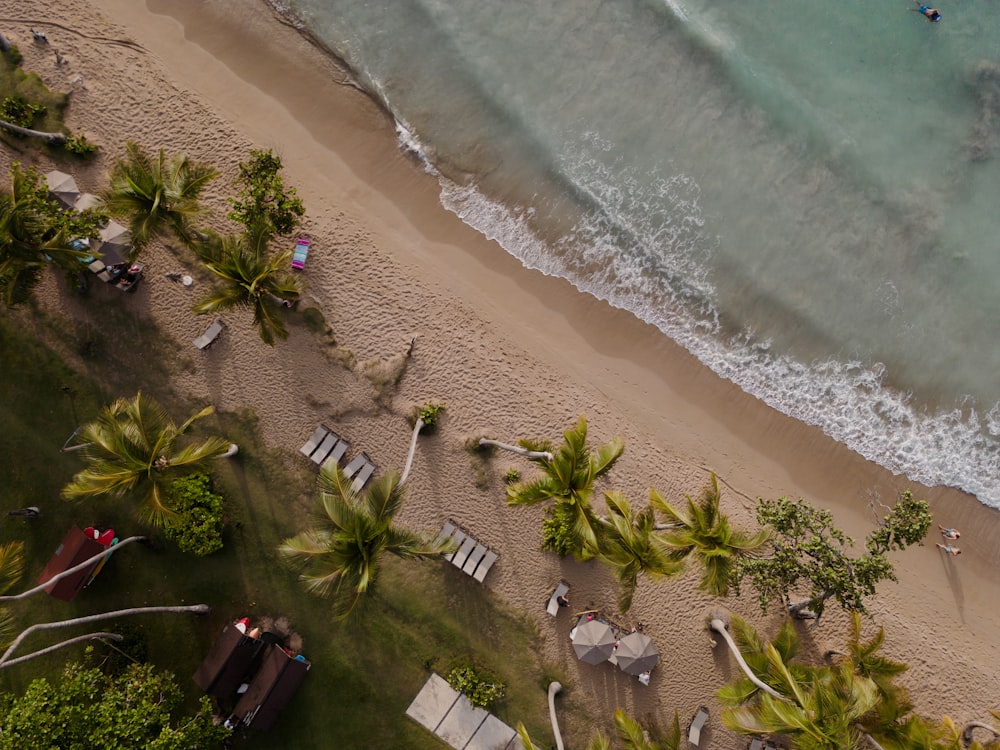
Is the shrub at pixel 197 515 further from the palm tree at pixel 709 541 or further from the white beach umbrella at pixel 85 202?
the palm tree at pixel 709 541

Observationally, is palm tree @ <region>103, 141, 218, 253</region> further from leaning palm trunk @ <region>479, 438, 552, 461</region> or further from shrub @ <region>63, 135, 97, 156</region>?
leaning palm trunk @ <region>479, 438, 552, 461</region>

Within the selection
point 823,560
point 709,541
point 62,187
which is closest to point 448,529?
point 709,541

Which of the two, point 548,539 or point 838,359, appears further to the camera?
point 838,359

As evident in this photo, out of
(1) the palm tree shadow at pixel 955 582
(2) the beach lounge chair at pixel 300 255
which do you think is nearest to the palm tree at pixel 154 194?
(2) the beach lounge chair at pixel 300 255

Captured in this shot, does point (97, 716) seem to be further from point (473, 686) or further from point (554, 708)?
point (554, 708)

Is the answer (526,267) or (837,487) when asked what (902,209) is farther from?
(526,267)

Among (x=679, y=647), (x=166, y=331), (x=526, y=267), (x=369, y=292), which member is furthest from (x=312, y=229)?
(x=679, y=647)
